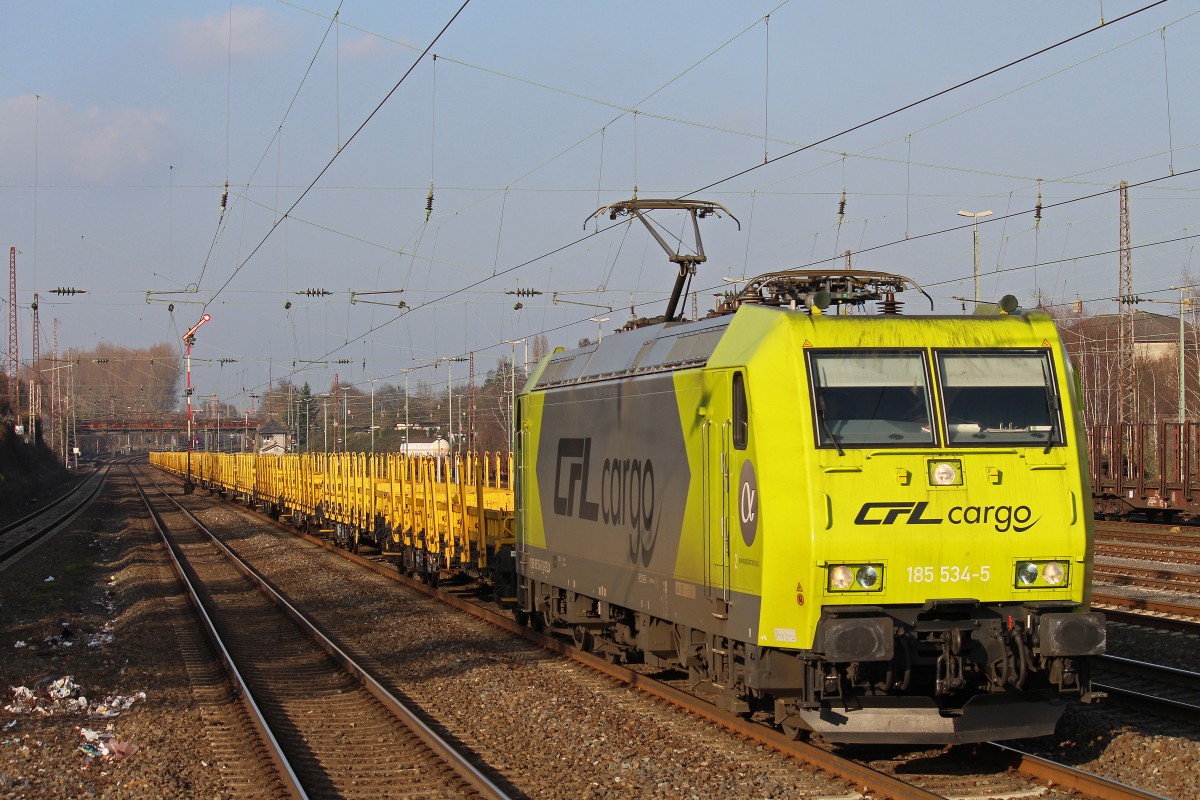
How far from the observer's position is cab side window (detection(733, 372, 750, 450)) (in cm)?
904

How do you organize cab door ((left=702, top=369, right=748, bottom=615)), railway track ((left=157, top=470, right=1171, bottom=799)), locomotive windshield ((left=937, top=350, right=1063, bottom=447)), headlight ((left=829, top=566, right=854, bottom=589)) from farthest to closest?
cab door ((left=702, top=369, right=748, bottom=615)), locomotive windshield ((left=937, top=350, right=1063, bottom=447)), headlight ((left=829, top=566, right=854, bottom=589)), railway track ((left=157, top=470, right=1171, bottom=799))

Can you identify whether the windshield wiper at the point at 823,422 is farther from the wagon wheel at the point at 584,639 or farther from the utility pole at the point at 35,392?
the utility pole at the point at 35,392

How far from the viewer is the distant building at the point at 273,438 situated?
291 feet

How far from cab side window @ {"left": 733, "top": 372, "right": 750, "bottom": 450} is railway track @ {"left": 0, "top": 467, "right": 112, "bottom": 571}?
23176 mm

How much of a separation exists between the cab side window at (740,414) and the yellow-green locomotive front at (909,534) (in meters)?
0.03

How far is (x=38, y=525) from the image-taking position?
4122cm

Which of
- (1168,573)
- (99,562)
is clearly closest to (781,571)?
(1168,573)

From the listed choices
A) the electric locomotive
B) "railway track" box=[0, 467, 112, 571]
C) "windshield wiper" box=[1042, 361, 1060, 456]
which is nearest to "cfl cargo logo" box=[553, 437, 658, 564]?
the electric locomotive

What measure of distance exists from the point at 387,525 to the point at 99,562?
7.95 metres

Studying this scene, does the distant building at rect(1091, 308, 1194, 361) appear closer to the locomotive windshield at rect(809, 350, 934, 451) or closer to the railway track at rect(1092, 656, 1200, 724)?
the railway track at rect(1092, 656, 1200, 724)

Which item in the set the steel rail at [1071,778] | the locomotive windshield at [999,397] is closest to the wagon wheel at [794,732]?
the steel rail at [1071,778]

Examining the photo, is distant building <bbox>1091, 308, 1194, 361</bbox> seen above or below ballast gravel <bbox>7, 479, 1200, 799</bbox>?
above

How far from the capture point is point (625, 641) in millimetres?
12617

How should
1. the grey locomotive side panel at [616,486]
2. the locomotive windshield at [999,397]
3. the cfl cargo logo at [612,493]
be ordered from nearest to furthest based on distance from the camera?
the locomotive windshield at [999,397] → the grey locomotive side panel at [616,486] → the cfl cargo logo at [612,493]
